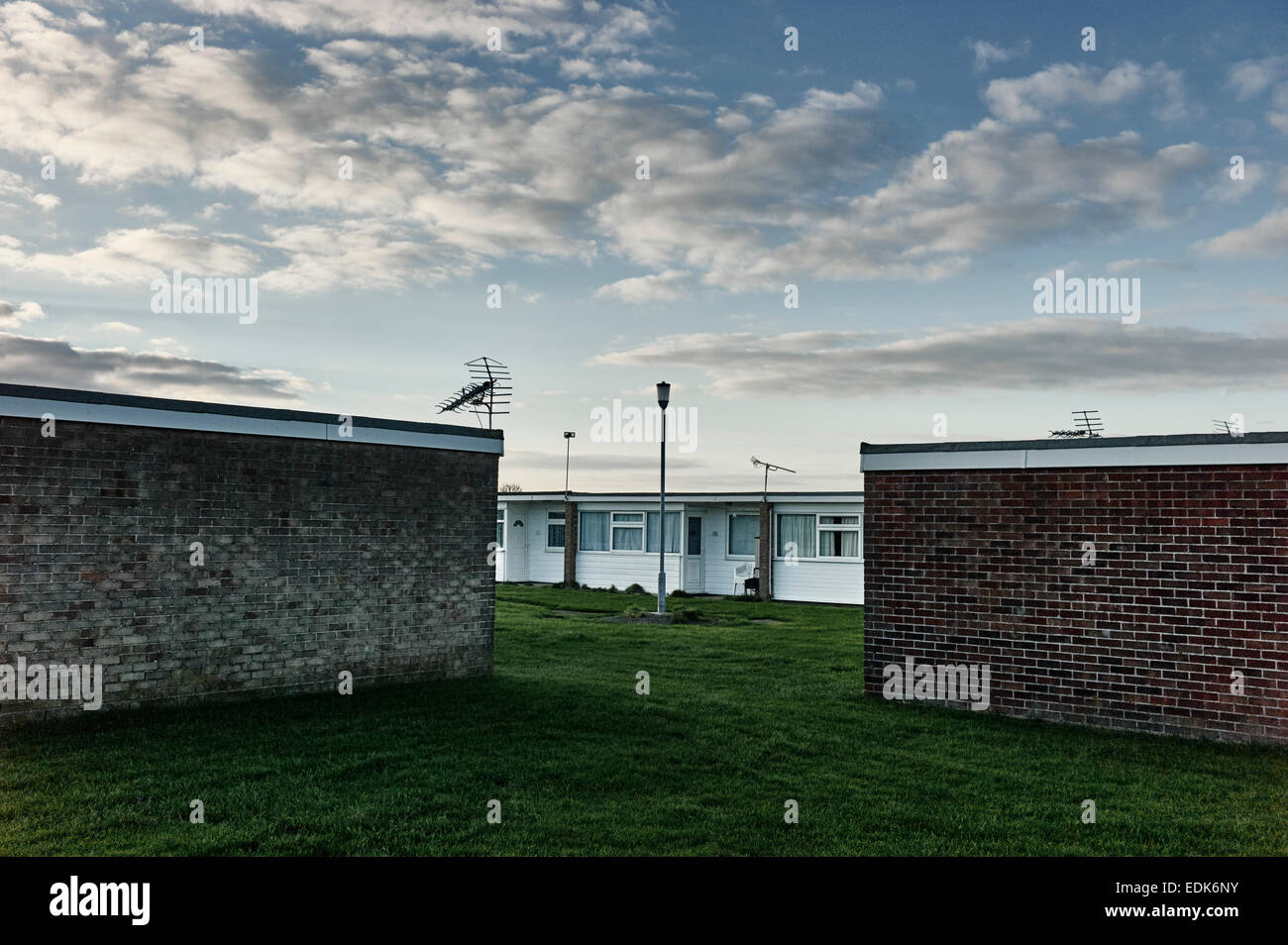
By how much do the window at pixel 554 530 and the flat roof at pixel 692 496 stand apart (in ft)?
2.62

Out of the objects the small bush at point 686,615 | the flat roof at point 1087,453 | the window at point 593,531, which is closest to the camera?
the flat roof at point 1087,453

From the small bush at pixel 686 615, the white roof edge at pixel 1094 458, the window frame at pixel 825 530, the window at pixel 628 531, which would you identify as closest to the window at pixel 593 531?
the window at pixel 628 531

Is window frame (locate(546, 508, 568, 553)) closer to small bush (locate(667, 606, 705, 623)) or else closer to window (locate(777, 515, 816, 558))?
window (locate(777, 515, 816, 558))

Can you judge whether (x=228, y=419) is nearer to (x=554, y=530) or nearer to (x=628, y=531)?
(x=628, y=531)

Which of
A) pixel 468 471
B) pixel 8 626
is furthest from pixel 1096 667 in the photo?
pixel 8 626

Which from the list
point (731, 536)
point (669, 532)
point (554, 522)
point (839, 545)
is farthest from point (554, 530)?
point (839, 545)

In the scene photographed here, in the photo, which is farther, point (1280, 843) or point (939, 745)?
point (939, 745)

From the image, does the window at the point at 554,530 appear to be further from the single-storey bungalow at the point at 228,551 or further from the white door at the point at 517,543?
the single-storey bungalow at the point at 228,551

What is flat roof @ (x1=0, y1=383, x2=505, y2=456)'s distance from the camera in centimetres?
866

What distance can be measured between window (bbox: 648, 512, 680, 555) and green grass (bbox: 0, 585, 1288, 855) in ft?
52.5

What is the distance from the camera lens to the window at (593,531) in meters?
28.1
